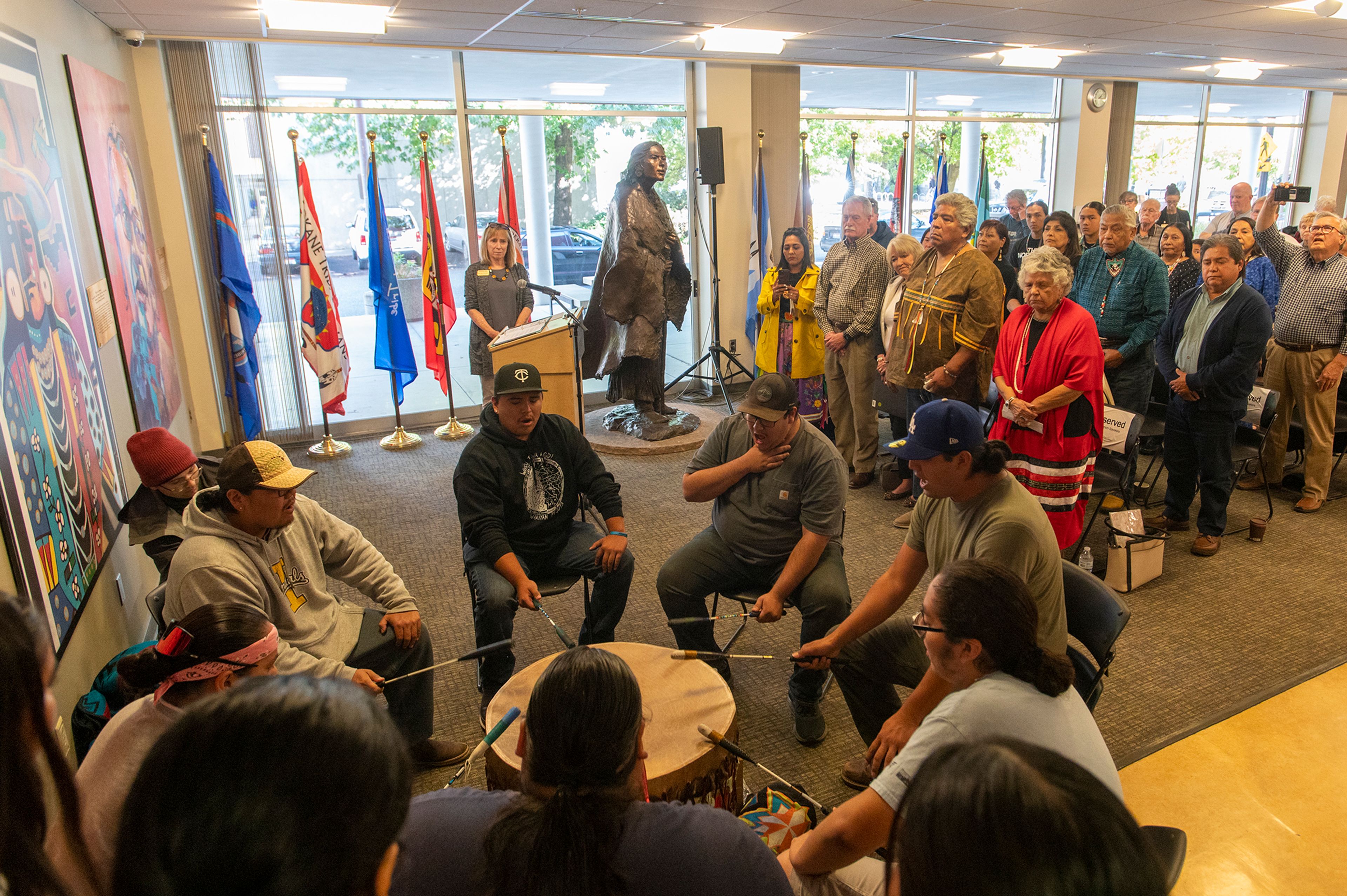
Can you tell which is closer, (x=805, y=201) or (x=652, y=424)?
(x=652, y=424)

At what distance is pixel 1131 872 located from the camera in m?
0.76

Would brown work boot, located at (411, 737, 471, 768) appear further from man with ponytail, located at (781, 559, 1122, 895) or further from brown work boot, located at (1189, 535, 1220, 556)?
brown work boot, located at (1189, 535, 1220, 556)

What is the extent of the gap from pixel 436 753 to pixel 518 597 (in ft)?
1.83

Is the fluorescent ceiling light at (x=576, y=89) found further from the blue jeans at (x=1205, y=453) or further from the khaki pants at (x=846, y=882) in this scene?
the khaki pants at (x=846, y=882)

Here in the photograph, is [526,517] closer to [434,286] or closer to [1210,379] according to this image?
[1210,379]

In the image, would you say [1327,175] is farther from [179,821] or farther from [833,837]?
[179,821]

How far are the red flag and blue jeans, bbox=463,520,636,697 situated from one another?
380 centimetres

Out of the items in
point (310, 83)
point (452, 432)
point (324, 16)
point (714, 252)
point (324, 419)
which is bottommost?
point (452, 432)

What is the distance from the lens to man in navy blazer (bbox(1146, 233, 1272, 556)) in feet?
12.8

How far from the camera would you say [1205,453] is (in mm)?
4133

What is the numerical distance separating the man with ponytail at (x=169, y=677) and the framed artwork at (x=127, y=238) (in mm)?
2667

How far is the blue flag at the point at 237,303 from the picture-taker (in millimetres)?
5531

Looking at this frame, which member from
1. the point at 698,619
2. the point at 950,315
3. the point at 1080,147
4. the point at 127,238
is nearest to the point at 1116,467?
the point at 950,315

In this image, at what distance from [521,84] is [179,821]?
679 cm
